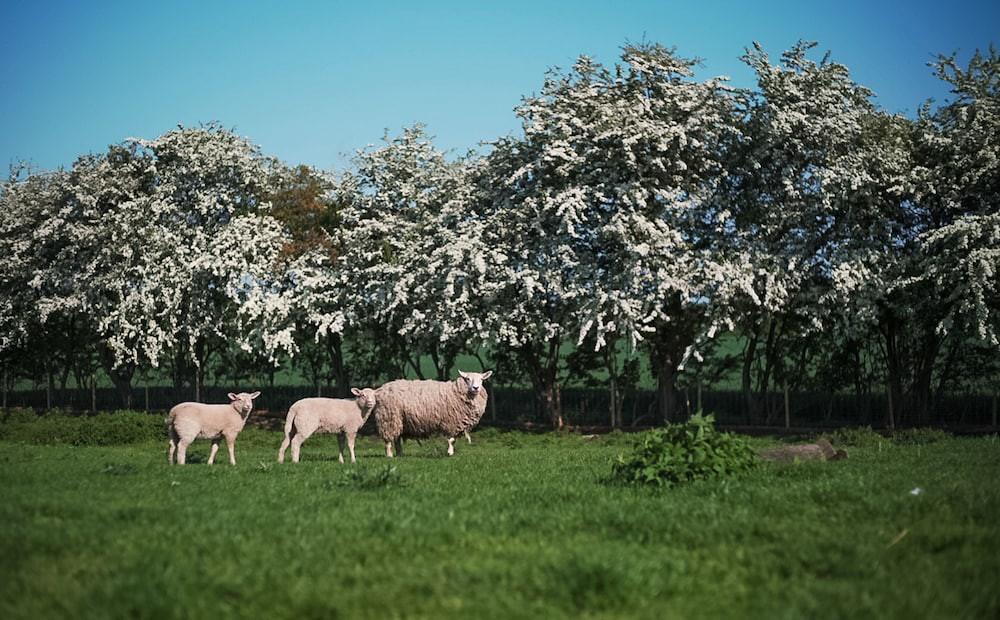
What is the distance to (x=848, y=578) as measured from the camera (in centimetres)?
929

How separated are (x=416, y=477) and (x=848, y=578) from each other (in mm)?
8997

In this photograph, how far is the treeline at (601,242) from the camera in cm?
3169

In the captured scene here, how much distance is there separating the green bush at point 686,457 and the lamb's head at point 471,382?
1019 cm

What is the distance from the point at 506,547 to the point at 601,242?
24.5 meters

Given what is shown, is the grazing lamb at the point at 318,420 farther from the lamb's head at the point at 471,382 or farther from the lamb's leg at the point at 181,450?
the lamb's head at the point at 471,382

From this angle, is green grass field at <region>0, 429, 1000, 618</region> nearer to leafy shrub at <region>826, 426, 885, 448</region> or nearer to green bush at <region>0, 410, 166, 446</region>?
leafy shrub at <region>826, 426, 885, 448</region>

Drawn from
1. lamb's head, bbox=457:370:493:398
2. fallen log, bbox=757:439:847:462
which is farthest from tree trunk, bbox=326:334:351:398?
fallen log, bbox=757:439:847:462

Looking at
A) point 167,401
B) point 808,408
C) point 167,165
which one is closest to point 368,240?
point 167,165

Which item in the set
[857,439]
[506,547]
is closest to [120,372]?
[857,439]

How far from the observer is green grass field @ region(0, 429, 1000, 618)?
8.55 metres

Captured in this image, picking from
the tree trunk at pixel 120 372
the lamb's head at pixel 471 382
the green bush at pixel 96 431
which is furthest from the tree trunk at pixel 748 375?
the tree trunk at pixel 120 372

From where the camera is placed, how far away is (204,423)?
22.2 meters

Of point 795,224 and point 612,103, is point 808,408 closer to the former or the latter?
point 795,224

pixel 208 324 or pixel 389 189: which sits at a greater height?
pixel 389 189
